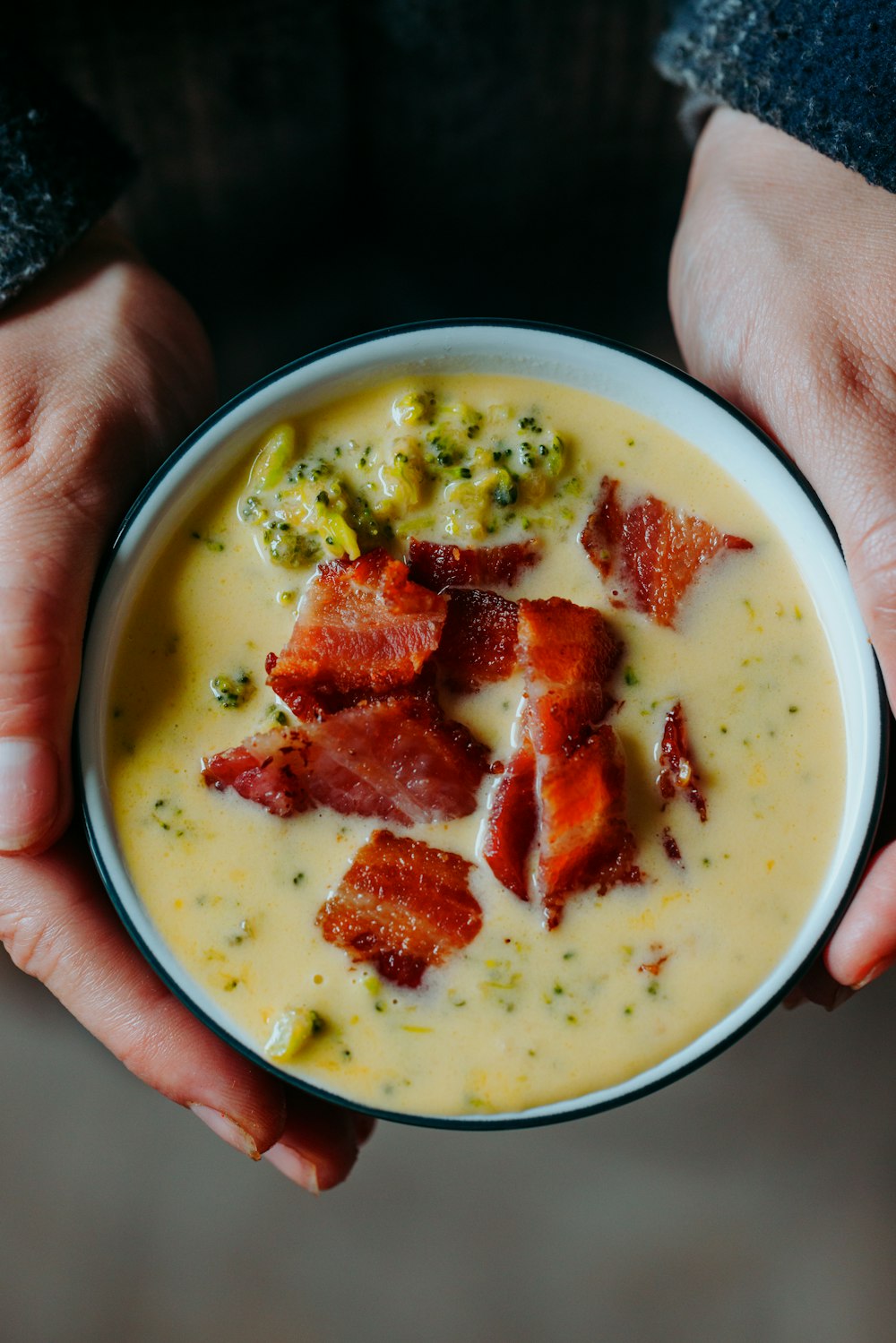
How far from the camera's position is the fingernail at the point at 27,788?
3.84ft

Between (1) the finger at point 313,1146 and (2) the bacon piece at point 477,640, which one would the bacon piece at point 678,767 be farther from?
(1) the finger at point 313,1146

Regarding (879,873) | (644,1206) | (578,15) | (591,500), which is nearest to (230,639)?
(591,500)

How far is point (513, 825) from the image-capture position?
1.17 metres

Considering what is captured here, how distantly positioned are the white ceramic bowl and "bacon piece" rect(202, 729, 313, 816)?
0.48ft

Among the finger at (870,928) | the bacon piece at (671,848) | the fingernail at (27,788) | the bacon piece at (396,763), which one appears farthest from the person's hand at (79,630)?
the finger at (870,928)

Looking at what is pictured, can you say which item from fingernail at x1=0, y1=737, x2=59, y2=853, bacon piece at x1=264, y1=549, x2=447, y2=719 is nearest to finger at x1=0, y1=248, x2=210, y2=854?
fingernail at x1=0, y1=737, x2=59, y2=853

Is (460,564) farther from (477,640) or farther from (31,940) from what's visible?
(31,940)

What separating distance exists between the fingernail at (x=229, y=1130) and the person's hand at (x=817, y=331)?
711 mm

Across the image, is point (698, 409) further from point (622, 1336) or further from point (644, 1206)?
point (622, 1336)

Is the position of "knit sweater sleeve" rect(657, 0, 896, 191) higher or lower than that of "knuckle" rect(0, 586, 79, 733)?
higher

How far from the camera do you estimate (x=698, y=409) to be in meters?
1.24

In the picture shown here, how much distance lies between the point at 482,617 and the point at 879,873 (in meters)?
0.53

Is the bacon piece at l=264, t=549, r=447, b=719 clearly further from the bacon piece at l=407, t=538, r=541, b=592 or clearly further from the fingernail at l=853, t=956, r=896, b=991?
the fingernail at l=853, t=956, r=896, b=991

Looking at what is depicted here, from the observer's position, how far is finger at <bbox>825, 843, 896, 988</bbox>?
1231 millimetres
